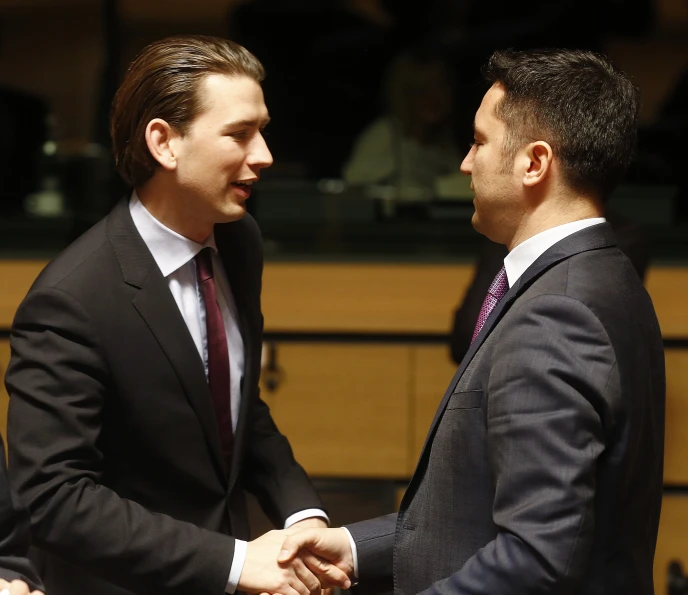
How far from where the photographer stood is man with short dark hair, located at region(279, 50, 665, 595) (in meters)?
1.38

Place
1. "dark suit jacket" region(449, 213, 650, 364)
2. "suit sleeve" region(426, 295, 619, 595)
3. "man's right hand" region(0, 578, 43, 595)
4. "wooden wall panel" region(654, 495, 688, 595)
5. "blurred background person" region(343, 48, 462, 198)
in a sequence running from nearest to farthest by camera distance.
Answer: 1. "suit sleeve" region(426, 295, 619, 595)
2. "man's right hand" region(0, 578, 43, 595)
3. "dark suit jacket" region(449, 213, 650, 364)
4. "wooden wall panel" region(654, 495, 688, 595)
5. "blurred background person" region(343, 48, 462, 198)

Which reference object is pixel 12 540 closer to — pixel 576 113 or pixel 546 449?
pixel 546 449

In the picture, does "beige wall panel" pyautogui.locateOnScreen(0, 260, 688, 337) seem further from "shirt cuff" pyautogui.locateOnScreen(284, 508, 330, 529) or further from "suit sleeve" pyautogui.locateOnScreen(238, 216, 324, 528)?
"shirt cuff" pyautogui.locateOnScreen(284, 508, 330, 529)

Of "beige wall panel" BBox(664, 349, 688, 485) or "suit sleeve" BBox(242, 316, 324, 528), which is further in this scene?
"beige wall panel" BBox(664, 349, 688, 485)

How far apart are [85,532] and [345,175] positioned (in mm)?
2524

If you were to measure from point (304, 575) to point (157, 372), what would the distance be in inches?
17.0

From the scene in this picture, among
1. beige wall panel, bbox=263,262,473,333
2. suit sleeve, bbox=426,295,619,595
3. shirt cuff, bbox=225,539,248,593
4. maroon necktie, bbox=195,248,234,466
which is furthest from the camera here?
beige wall panel, bbox=263,262,473,333

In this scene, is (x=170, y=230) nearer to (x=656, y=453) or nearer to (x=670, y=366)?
(x=656, y=453)

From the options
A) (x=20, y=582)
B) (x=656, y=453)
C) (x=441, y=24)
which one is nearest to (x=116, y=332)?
(x=20, y=582)

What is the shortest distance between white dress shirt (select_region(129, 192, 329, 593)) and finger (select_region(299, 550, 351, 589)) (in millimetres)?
99

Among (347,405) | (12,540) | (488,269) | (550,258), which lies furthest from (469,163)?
(347,405)

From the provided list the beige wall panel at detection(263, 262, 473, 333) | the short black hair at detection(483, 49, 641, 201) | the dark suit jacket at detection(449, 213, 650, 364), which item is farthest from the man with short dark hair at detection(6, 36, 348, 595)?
the beige wall panel at detection(263, 262, 473, 333)

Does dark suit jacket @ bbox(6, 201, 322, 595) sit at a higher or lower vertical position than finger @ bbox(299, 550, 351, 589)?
higher

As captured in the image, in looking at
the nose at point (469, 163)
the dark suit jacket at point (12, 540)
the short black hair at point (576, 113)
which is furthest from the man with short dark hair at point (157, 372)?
the short black hair at point (576, 113)
